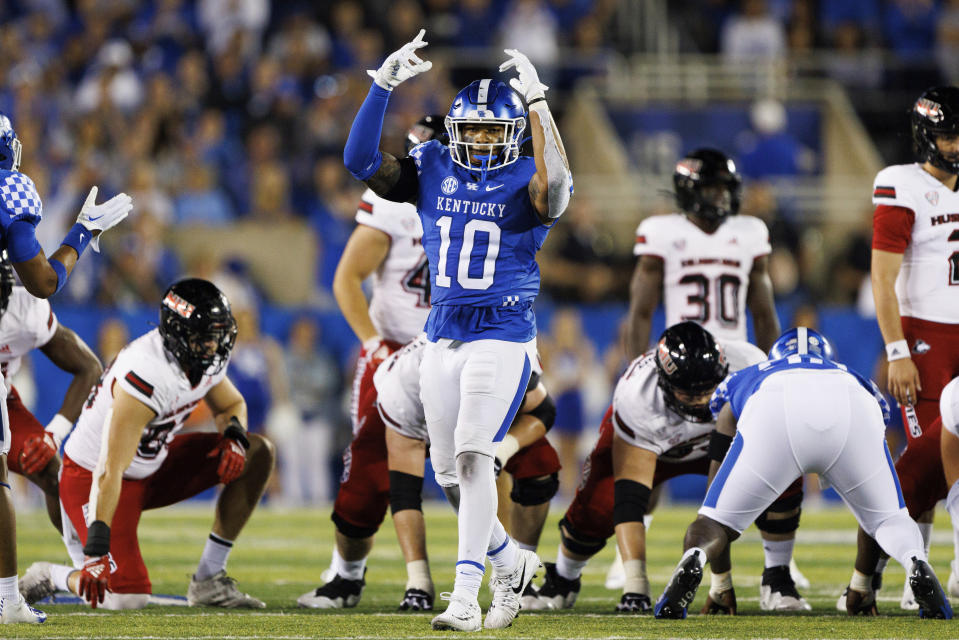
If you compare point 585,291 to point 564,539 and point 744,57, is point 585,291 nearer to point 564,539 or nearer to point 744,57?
point 744,57

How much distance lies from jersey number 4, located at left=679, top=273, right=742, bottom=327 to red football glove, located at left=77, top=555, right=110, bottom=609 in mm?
3297

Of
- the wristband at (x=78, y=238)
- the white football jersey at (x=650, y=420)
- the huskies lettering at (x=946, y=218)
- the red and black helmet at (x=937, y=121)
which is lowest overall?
the white football jersey at (x=650, y=420)

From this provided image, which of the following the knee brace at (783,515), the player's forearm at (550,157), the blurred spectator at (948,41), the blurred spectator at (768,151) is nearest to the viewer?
the player's forearm at (550,157)

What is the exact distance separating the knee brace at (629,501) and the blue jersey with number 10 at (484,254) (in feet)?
3.36

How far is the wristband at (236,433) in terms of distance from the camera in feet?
20.8

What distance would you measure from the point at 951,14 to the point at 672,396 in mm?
12753

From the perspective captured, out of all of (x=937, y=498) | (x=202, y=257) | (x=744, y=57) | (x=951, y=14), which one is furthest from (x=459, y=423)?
(x=951, y=14)

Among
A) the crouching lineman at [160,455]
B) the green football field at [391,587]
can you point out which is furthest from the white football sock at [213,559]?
the green football field at [391,587]

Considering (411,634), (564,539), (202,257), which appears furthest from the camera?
(202,257)

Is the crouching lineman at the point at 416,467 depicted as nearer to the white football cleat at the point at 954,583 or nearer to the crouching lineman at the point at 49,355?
the crouching lineman at the point at 49,355

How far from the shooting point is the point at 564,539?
Result: 648 cm

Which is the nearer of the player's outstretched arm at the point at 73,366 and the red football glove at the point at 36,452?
the red football glove at the point at 36,452

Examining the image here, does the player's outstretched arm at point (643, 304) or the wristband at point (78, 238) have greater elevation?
the player's outstretched arm at point (643, 304)

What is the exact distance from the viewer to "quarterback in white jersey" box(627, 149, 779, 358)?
7.41 meters
